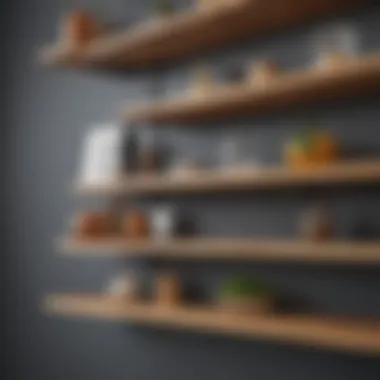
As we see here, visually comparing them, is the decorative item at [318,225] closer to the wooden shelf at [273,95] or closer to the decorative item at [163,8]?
the wooden shelf at [273,95]

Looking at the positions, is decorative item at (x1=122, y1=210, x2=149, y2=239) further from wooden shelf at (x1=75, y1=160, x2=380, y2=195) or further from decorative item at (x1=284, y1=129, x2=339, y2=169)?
decorative item at (x1=284, y1=129, x2=339, y2=169)

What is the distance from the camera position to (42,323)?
3920 millimetres

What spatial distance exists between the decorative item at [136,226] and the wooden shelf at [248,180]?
4.0 inches

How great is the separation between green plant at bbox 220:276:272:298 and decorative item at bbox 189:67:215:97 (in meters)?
0.68

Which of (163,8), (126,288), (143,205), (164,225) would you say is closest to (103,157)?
(143,205)

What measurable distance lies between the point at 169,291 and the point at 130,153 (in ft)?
1.92

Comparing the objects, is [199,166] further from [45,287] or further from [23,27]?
[23,27]

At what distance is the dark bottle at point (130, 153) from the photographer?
10.6ft

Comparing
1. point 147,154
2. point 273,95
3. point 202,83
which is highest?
point 202,83

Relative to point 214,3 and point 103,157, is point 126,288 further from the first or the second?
point 214,3

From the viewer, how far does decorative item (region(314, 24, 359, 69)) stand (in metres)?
2.50

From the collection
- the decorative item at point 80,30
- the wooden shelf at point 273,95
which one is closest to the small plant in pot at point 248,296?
the wooden shelf at point 273,95

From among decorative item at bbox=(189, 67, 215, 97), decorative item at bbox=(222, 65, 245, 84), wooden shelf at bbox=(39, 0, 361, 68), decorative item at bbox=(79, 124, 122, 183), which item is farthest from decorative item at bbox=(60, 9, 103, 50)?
decorative item at bbox=(222, 65, 245, 84)

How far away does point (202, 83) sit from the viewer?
3000mm
